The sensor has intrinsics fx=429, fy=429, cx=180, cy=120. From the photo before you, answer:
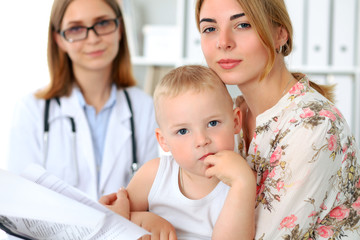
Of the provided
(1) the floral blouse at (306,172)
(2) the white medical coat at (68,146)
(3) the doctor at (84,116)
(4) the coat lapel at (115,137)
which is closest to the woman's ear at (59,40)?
(3) the doctor at (84,116)

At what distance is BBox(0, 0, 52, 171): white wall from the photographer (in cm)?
237

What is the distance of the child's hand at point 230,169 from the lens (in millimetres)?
899

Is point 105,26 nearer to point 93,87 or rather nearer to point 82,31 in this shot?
point 82,31

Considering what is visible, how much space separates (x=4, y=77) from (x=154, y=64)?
90cm

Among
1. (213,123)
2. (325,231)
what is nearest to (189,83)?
(213,123)

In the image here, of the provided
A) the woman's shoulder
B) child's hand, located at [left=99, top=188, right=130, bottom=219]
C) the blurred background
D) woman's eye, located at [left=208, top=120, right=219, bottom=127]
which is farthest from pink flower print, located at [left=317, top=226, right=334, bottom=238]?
the blurred background

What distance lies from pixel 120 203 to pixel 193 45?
5.40ft

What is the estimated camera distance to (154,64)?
276cm

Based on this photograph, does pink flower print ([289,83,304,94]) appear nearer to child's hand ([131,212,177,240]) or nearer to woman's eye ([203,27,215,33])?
woman's eye ([203,27,215,33])

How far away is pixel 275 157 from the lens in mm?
954

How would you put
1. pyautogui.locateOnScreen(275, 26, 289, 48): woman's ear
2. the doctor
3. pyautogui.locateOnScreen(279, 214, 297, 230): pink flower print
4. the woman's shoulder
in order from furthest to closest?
the woman's shoulder
the doctor
pyautogui.locateOnScreen(275, 26, 289, 48): woman's ear
pyautogui.locateOnScreen(279, 214, 297, 230): pink flower print

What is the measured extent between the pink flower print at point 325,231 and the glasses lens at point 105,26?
116cm

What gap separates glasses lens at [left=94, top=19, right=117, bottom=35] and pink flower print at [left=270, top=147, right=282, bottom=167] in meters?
1.03

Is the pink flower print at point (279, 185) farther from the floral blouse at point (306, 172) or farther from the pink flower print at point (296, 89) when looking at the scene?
the pink flower print at point (296, 89)
